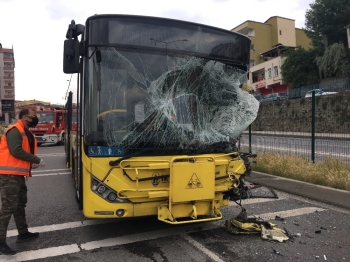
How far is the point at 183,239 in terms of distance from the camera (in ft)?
14.7

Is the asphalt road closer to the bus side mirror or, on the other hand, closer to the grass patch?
the grass patch

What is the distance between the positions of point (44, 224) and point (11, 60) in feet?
378

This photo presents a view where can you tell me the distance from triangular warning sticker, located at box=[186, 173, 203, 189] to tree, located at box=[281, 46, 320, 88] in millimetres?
42768

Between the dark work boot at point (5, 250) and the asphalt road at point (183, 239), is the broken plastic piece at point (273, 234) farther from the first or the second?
the dark work boot at point (5, 250)

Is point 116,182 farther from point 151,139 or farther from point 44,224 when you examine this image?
point 44,224

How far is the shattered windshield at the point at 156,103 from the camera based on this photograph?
403cm

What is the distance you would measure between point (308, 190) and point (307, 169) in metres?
1.34

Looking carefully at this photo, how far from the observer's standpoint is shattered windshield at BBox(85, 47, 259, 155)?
159 inches

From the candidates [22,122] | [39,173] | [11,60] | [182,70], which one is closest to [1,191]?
[22,122]

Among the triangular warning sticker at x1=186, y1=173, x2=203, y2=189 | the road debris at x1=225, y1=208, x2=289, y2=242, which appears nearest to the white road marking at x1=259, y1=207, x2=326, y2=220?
the road debris at x1=225, y1=208, x2=289, y2=242

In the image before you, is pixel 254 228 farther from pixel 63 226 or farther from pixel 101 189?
pixel 63 226

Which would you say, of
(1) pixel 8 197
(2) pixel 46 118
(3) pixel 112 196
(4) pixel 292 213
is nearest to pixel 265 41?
(2) pixel 46 118

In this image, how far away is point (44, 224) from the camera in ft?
17.4

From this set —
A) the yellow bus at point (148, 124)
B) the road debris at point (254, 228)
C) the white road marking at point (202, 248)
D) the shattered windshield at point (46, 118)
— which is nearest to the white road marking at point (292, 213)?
the road debris at point (254, 228)
